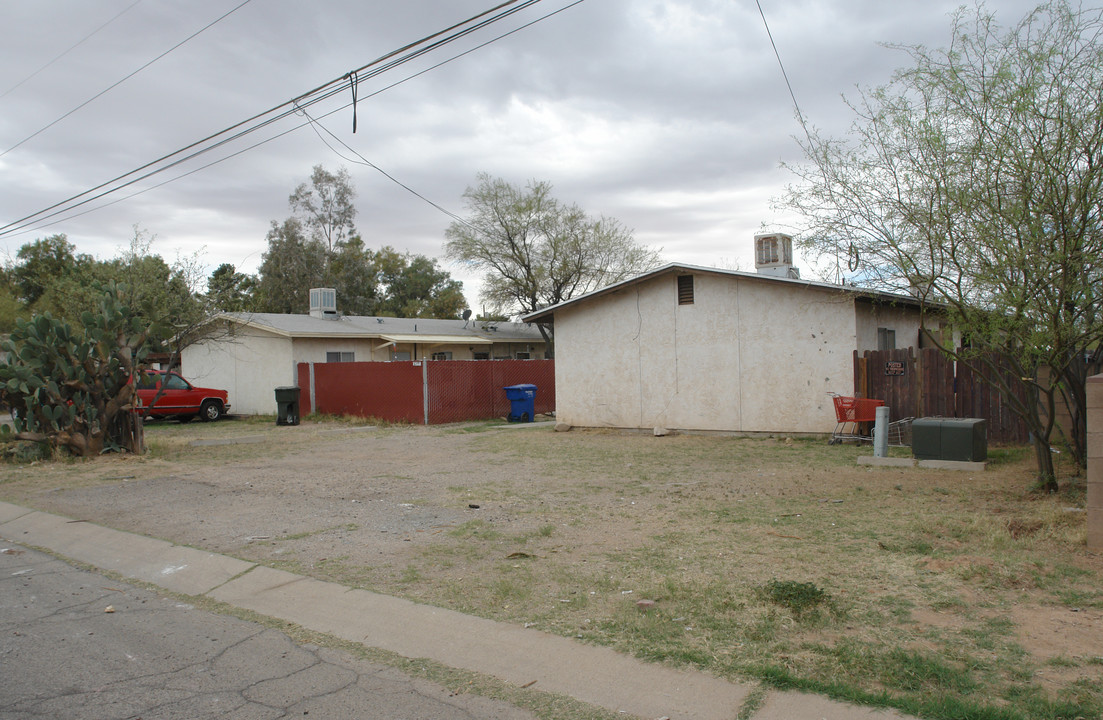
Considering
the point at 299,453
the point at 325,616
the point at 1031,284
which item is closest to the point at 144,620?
the point at 325,616

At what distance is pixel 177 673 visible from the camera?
15.8ft

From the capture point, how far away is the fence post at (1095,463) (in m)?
6.66

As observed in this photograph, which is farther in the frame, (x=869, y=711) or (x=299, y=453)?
(x=299, y=453)

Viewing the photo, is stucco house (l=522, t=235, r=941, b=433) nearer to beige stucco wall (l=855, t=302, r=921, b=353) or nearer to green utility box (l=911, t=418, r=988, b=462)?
beige stucco wall (l=855, t=302, r=921, b=353)

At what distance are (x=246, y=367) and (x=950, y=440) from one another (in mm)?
23513

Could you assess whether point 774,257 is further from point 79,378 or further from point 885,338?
point 79,378

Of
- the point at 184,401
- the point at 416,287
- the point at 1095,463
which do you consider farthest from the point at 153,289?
the point at 416,287

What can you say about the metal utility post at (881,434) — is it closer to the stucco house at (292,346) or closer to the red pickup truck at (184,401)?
the stucco house at (292,346)

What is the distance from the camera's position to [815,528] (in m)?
7.90

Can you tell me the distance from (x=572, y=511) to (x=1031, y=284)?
5.37 meters

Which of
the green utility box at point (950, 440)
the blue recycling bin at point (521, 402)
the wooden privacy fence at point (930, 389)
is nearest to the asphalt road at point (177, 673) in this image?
the green utility box at point (950, 440)

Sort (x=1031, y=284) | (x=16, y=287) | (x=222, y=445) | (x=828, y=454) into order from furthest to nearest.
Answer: (x=16, y=287) < (x=222, y=445) < (x=828, y=454) < (x=1031, y=284)

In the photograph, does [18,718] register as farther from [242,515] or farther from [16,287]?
[16,287]

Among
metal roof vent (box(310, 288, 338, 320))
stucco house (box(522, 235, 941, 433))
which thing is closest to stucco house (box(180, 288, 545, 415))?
metal roof vent (box(310, 288, 338, 320))
